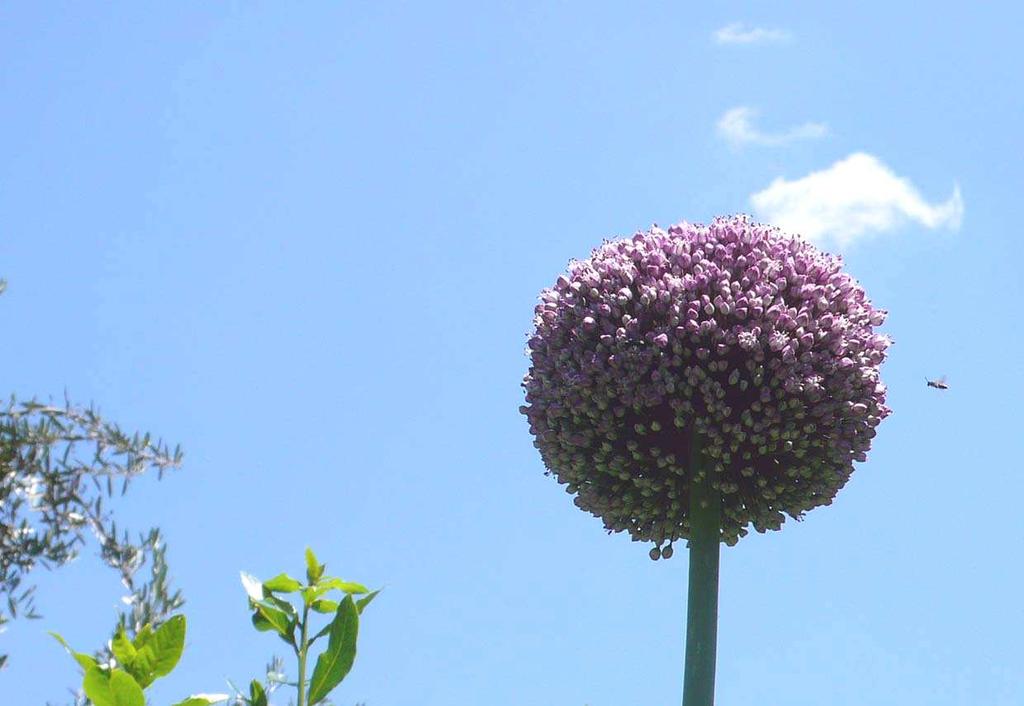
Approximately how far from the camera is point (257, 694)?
6.23 feet

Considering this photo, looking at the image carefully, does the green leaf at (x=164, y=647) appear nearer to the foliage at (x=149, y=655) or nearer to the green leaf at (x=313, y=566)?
the foliage at (x=149, y=655)

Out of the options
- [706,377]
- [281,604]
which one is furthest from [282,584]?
[706,377]

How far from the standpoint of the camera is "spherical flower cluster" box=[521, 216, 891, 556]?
18.6 feet

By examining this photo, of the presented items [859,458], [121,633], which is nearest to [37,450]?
[121,633]

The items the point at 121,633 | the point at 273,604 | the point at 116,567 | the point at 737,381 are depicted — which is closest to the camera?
the point at 121,633

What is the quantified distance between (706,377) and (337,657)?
391cm

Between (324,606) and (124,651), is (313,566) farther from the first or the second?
(124,651)

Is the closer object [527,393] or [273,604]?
[273,604]

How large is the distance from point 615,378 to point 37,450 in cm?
367

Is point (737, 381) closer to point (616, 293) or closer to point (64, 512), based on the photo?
point (616, 293)

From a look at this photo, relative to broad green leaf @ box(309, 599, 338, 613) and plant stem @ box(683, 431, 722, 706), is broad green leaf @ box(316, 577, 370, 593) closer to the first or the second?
broad green leaf @ box(309, 599, 338, 613)

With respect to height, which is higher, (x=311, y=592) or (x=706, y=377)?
(x=706, y=377)

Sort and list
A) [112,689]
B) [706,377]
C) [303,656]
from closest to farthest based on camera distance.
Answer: [112,689] → [303,656] → [706,377]

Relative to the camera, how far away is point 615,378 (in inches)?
225
